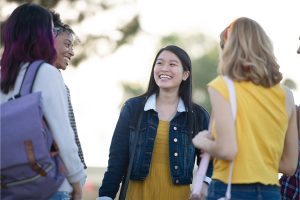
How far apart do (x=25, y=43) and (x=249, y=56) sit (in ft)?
4.32

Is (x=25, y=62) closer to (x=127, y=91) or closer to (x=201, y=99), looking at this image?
(x=127, y=91)

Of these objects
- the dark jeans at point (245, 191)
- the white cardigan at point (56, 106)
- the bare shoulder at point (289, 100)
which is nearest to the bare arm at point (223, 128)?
the dark jeans at point (245, 191)

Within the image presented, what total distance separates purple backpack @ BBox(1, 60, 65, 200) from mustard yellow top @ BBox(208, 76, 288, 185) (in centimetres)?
96

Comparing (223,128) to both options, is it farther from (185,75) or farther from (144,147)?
(185,75)

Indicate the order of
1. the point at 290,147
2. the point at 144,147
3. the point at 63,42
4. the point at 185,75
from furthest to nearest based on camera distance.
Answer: the point at 185,75, the point at 63,42, the point at 144,147, the point at 290,147

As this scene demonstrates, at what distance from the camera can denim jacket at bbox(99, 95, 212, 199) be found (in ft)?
21.4

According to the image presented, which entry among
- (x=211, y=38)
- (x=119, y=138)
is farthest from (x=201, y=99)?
(x=119, y=138)

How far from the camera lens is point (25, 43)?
5129 mm

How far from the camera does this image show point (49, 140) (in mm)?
4945

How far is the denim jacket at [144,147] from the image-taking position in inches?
257

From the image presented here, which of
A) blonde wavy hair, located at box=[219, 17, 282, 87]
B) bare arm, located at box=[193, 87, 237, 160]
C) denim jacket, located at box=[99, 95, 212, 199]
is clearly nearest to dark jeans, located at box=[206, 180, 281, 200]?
bare arm, located at box=[193, 87, 237, 160]

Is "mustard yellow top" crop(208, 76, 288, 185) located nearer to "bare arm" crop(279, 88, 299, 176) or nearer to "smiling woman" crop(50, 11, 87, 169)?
"bare arm" crop(279, 88, 299, 176)

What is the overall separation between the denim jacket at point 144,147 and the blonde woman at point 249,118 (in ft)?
4.85

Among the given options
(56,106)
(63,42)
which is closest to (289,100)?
(56,106)
